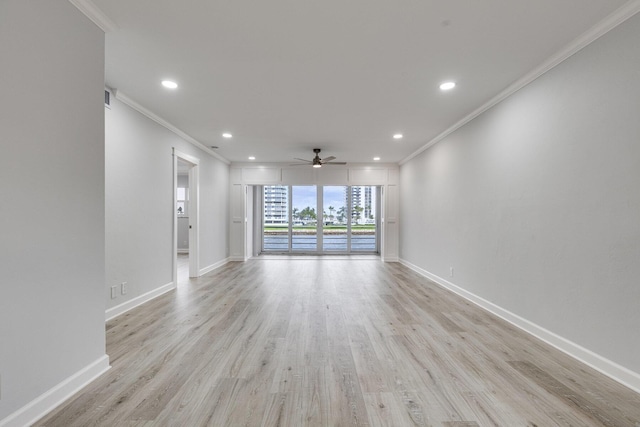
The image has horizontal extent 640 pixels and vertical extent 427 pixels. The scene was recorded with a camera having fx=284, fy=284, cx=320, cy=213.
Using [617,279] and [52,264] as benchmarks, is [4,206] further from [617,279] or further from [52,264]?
[617,279]

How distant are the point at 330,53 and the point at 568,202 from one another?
240cm

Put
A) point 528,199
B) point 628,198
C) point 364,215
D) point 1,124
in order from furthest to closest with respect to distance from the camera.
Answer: point 364,215 < point 528,199 < point 628,198 < point 1,124

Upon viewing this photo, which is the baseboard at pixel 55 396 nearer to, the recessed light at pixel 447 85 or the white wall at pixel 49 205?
the white wall at pixel 49 205

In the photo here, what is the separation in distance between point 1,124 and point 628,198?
3.76 m

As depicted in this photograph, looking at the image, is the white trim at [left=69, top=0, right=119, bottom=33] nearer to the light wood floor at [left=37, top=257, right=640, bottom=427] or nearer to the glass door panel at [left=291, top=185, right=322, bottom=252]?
the light wood floor at [left=37, top=257, right=640, bottom=427]

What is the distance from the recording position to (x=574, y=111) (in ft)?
7.72

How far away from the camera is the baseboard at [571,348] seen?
189 centimetres

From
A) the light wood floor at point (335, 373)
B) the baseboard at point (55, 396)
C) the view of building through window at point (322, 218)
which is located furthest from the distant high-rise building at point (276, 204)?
the baseboard at point (55, 396)

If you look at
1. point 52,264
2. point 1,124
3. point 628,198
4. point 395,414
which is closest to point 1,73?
point 1,124

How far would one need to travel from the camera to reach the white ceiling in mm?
1966

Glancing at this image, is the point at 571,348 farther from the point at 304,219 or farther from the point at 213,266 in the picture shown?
the point at 304,219

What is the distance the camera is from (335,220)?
9172 millimetres

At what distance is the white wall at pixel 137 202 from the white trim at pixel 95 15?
126 centimetres

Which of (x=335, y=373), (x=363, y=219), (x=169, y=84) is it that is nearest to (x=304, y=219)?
(x=363, y=219)
